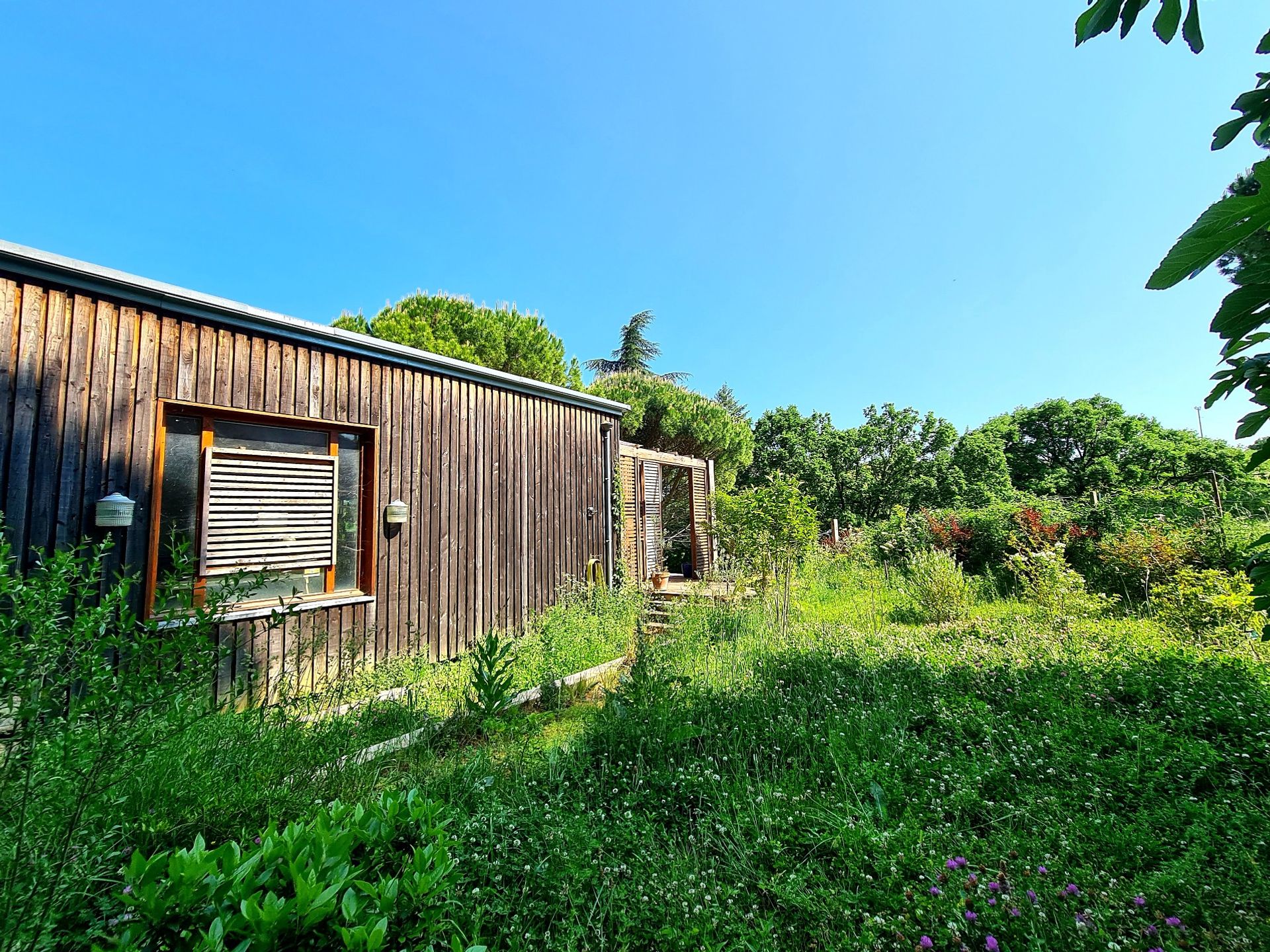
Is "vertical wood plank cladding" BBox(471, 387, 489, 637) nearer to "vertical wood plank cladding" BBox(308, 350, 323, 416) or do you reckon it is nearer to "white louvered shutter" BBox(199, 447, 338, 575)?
"white louvered shutter" BBox(199, 447, 338, 575)

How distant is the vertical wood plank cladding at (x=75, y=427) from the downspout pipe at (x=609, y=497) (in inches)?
196

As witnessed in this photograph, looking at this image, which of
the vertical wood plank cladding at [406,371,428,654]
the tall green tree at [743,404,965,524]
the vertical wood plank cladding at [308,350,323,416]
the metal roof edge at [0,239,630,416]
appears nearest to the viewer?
the metal roof edge at [0,239,630,416]

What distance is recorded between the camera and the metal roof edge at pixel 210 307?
3078 mm

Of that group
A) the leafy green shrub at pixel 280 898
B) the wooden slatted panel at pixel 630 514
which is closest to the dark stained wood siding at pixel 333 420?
the leafy green shrub at pixel 280 898

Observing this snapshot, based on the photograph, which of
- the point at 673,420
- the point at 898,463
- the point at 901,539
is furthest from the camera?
the point at 898,463

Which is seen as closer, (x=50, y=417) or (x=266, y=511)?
(x=50, y=417)

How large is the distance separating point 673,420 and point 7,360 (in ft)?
35.0

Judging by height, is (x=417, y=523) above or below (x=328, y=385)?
below

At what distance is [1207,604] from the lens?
439 centimetres

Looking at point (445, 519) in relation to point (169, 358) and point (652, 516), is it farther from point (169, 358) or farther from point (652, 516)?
point (652, 516)

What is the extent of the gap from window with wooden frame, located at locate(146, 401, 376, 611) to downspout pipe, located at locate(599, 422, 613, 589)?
321 cm

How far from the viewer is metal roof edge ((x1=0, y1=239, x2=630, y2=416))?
3078mm

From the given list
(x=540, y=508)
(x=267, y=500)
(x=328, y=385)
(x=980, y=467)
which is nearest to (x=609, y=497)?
(x=540, y=508)

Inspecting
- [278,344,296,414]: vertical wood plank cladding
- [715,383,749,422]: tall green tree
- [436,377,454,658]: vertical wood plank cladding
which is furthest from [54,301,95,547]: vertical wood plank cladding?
[715,383,749,422]: tall green tree
